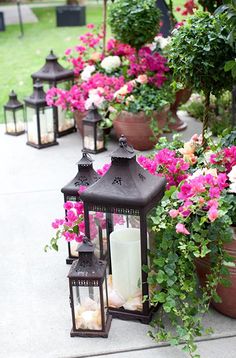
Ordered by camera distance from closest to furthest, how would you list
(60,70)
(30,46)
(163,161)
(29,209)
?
(163,161)
(29,209)
(60,70)
(30,46)

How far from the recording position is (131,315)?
296cm

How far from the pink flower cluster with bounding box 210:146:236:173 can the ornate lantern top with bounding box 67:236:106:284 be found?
78cm

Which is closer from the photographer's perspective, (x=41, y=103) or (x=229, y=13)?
(x=229, y=13)

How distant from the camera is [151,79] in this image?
206 inches

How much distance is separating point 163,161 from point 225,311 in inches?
31.4

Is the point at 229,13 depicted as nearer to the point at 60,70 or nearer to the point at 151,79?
the point at 151,79

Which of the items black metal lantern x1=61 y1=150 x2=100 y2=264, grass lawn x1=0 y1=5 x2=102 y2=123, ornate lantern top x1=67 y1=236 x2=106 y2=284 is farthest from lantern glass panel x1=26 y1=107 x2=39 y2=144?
ornate lantern top x1=67 y1=236 x2=106 y2=284

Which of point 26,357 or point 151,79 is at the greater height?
point 151,79

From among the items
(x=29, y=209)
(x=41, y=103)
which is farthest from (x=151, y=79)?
(x=29, y=209)

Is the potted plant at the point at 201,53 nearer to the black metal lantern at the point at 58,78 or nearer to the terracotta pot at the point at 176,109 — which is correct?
the terracotta pot at the point at 176,109

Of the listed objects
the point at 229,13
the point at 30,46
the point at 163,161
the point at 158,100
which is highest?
the point at 229,13

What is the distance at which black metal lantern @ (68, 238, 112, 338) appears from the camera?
2742mm

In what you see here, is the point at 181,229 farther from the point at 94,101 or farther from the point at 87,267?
the point at 94,101

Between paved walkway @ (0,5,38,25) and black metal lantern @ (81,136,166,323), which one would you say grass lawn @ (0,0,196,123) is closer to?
paved walkway @ (0,5,38,25)
